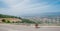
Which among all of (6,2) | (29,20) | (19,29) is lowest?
(19,29)

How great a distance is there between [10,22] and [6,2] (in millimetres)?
276

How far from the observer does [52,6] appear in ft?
5.22

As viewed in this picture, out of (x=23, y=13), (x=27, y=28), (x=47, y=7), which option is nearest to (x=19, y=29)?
(x=27, y=28)

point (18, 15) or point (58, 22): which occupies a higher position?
point (18, 15)

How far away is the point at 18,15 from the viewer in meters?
1.59

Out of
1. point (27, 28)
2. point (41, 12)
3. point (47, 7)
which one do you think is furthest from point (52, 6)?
point (27, 28)

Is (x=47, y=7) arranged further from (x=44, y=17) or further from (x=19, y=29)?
(x=19, y=29)

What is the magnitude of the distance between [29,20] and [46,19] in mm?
233

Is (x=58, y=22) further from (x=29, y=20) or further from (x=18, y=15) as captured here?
(x=18, y=15)

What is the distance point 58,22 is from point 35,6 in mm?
379

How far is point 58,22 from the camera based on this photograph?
160 centimetres

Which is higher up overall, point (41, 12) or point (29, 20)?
point (41, 12)

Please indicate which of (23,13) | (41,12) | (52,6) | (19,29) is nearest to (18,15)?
(23,13)

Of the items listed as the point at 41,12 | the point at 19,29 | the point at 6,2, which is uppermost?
the point at 6,2
